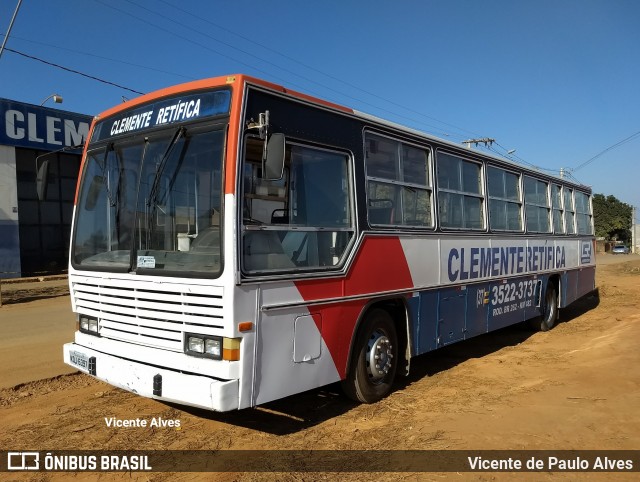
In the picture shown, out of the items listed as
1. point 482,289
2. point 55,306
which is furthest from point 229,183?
point 55,306

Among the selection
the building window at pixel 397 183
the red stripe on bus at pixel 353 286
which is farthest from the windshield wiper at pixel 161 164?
the building window at pixel 397 183

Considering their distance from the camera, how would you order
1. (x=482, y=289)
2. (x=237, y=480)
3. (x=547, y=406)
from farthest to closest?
(x=482, y=289) → (x=547, y=406) → (x=237, y=480)

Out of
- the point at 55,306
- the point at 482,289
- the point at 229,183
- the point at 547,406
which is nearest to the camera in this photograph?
the point at 229,183

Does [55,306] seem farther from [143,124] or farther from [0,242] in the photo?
[143,124]

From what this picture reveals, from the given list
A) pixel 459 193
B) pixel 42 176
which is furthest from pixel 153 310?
pixel 459 193

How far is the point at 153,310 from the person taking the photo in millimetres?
4496

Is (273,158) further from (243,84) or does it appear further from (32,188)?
(32,188)

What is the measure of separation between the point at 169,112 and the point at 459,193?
4239 millimetres

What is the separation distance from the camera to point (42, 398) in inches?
228

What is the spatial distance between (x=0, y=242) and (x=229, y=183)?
777 inches

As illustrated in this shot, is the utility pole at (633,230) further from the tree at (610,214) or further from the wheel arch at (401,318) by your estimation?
the wheel arch at (401,318)

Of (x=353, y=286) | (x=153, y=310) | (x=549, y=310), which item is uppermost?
(x=353, y=286)

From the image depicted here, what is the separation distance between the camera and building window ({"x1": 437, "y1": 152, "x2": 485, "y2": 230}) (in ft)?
22.7

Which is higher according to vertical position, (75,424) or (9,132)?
(9,132)
